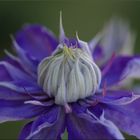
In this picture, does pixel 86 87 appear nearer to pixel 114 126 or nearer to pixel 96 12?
pixel 114 126

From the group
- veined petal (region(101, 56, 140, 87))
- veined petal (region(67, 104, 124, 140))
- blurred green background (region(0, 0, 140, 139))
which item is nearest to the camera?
veined petal (region(67, 104, 124, 140))

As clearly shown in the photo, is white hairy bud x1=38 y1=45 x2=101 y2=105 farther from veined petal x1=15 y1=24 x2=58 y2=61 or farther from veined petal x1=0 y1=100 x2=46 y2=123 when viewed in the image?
veined petal x1=15 y1=24 x2=58 y2=61

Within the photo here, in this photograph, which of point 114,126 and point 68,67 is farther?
point 68,67

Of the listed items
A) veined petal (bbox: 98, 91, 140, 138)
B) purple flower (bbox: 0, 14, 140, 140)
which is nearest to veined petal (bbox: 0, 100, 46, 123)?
purple flower (bbox: 0, 14, 140, 140)

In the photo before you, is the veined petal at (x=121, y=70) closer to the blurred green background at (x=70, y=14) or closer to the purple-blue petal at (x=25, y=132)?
the purple-blue petal at (x=25, y=132)

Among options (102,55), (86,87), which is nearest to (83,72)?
(86,87)
